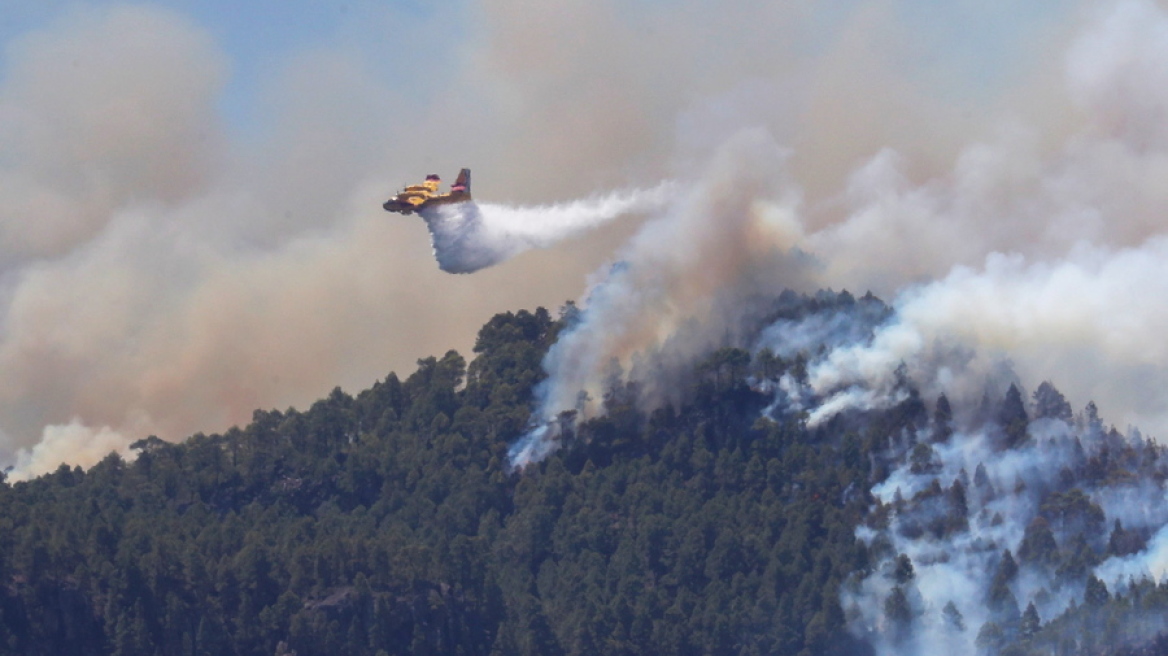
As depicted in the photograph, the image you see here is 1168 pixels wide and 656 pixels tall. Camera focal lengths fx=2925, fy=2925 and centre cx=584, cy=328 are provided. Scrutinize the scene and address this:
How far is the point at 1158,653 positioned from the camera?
643 ft

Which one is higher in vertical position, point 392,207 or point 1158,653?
point 392,207

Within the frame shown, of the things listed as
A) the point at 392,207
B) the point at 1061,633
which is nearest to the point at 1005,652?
the point at 1061,633

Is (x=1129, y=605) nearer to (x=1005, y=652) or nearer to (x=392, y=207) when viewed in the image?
(x=1005, y=652)

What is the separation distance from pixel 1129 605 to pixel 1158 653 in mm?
4797

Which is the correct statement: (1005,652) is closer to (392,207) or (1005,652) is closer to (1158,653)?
(1158,653)

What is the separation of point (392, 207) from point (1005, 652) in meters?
51.7

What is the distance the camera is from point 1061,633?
7805 inches

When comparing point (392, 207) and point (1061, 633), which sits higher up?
point (392, 207)

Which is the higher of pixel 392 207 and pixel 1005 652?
pixel 392 207

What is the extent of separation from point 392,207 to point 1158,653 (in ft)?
196

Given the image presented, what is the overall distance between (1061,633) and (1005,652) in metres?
4.06

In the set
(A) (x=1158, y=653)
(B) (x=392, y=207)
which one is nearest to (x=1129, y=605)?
(A) (x=1158, y=653)

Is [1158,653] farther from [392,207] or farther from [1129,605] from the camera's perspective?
[392,207]

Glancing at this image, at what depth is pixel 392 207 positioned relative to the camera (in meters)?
200
